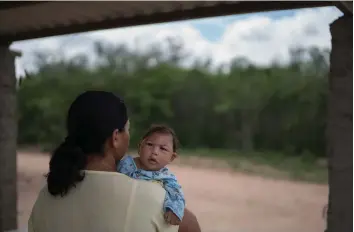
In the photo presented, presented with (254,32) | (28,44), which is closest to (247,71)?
(254,32)

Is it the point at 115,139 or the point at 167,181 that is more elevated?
the point at 115,139

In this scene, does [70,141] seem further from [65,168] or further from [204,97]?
[204,97]

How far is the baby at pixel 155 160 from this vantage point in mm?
1367

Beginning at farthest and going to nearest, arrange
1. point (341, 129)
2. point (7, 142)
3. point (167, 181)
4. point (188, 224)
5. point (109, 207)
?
point (7, 142) → point (341, 129) → point (188, 224) → point (167, 181) → point (109, 207)

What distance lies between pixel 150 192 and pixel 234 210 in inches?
144

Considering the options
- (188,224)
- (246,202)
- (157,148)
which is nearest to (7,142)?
(246,202)

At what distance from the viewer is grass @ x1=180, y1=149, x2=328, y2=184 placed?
4.29 meters

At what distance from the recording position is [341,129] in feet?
8.86

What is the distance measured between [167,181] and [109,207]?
0.81 ft

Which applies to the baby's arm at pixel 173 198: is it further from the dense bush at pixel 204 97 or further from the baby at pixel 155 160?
the dense bush at pixel 204 97

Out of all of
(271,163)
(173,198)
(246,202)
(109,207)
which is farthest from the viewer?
(246,202)

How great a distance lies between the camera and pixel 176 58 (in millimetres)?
4910

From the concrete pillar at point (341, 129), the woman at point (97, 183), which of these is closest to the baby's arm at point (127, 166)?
the woman at point (97, 183)

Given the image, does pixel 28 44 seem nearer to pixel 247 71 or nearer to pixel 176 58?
pixel 176 58
